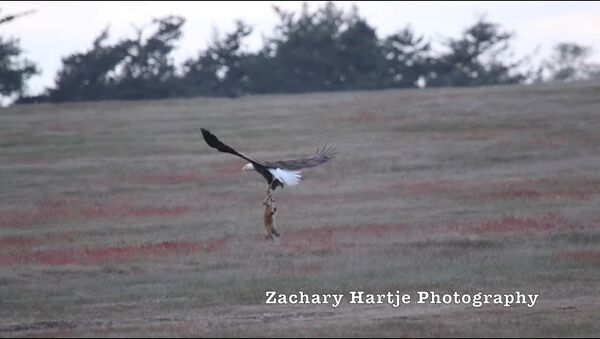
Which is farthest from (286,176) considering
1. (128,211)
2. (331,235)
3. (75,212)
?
(75,212)

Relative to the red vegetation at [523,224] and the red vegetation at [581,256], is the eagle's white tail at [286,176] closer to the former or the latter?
the red vegetation at [581,256]

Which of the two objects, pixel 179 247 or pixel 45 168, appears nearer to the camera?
pixel 179 247

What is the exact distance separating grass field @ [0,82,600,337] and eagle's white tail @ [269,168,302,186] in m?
1.68

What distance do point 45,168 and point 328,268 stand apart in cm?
1976

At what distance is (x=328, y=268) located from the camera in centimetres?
2359

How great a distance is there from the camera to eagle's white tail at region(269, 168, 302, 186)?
16.6m

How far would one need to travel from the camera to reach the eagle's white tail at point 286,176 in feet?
54.4

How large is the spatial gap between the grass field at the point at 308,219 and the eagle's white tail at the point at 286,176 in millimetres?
1679

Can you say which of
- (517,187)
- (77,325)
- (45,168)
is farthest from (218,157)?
(77,325)

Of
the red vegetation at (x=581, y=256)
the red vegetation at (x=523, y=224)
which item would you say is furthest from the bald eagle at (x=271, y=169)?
the red vegetation at (x=523, y=224)

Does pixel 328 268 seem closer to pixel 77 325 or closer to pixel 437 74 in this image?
pixel 77 325

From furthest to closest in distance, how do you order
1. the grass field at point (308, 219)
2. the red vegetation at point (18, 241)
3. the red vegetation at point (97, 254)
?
the red vegetation at point (18, 241) → the red vegetation at point (97, 254) → the grass field at point (308, 219)

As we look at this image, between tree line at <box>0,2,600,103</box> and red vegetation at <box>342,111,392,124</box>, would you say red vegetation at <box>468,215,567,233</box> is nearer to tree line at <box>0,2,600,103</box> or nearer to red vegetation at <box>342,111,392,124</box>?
red vegetation at <box>342,111,392,124</box>

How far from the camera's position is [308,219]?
102 feet
